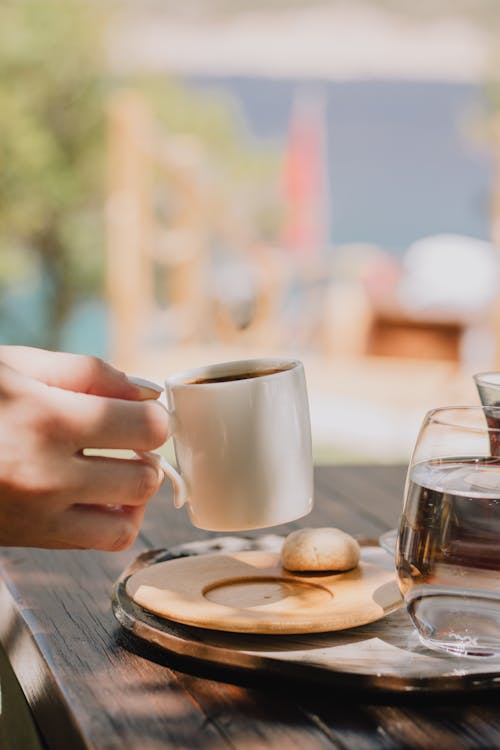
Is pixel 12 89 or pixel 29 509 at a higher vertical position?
pixel 12 89

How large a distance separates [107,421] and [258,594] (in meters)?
0.23

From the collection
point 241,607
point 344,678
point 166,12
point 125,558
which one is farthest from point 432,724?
point 166,12

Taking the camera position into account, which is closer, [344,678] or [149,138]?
[344,678]

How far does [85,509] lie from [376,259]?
666 cm

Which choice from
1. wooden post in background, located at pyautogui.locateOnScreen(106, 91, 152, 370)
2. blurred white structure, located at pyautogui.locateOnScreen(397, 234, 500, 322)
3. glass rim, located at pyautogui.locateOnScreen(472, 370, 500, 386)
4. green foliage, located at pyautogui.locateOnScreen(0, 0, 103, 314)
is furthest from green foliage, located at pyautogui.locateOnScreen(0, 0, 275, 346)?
glass rim, located at pyautogui.locateOnScreen(472, 370, 500, 386)

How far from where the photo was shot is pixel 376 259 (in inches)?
286

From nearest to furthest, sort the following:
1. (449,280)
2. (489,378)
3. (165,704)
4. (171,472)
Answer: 1. (165,704)
2. (171,472)
3. (489,378)
4. (449,280)

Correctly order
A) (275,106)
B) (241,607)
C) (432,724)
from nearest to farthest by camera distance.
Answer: (432,724)
(241,607)
(275,106)

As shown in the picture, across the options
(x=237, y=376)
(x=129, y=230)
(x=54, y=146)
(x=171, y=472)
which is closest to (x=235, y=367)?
(x=237, y=376)

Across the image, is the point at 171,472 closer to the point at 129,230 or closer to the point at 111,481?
the point at 111,481

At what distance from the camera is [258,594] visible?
0.85 meters

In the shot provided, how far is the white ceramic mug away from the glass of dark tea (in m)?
0.12

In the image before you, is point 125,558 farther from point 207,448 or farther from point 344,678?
point 344,678

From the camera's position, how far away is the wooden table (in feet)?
2.04
